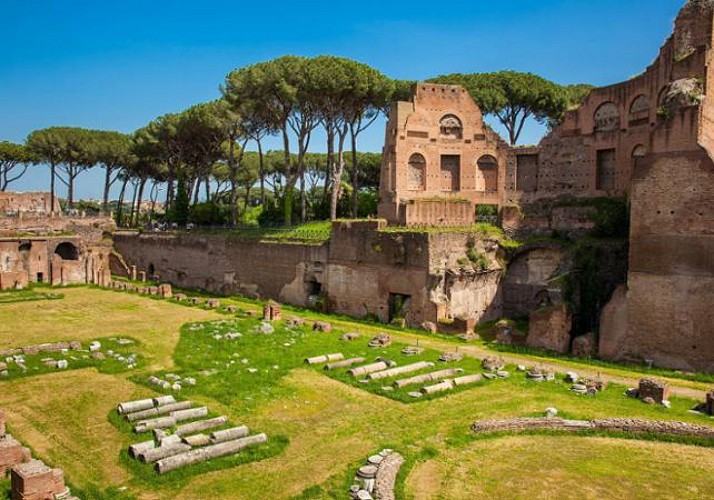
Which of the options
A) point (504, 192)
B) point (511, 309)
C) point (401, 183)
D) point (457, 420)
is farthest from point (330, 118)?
point (457, 420)

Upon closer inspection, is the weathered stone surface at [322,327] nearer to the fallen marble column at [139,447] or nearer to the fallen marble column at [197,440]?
the fallen marble column at [197,440]

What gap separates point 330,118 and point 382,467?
24318 millimetres

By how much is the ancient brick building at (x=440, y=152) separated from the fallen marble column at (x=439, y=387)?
1379 centimetres

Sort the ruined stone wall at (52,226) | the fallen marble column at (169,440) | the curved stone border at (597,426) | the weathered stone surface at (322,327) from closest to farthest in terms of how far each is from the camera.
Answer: the fallen marble column at (169,440)
the curved stone border at (597,426)
the weathered stone surface at (322,327)
the ruined stone wall at (52,226)

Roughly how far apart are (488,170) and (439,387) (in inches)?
656

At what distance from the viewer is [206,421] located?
11773mm

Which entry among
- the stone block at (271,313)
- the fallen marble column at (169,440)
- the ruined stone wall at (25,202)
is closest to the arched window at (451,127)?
the stone block at (271,313)

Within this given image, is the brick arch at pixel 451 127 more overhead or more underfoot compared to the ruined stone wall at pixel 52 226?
more overhead

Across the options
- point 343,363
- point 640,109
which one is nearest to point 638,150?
point 640,109

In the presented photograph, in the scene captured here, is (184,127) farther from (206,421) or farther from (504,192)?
(206,421)

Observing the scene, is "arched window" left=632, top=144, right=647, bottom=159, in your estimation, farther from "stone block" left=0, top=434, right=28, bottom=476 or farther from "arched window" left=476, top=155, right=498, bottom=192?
"stone block" left=0, top=434, right=28, bottom=476

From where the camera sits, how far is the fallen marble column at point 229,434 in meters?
11.1


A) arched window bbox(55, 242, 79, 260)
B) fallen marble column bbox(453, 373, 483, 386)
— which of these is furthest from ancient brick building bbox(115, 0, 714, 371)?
arched window bbox(55, 242, 79, 260)

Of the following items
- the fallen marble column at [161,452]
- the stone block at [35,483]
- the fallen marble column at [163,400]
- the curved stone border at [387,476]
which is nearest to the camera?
the stone block at [35,483]
